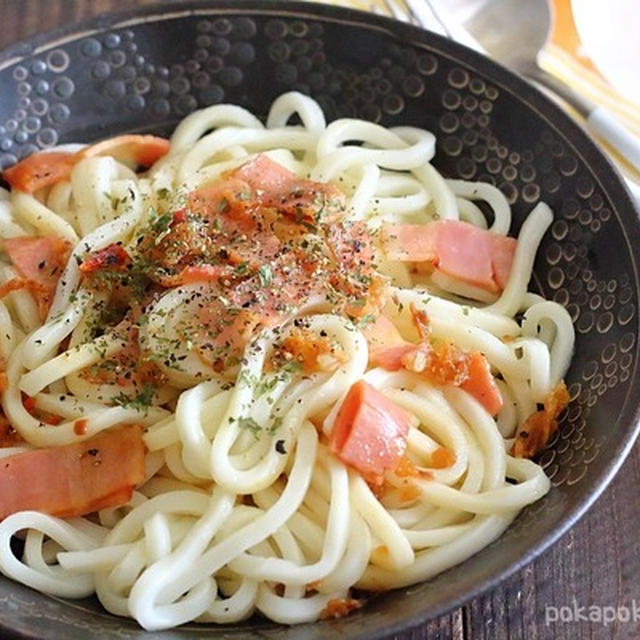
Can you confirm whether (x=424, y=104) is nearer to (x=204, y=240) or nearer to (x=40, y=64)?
(x=204, y=240)

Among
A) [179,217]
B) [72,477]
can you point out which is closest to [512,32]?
[179,217]

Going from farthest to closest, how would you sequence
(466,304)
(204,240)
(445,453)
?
1. (466,304)
2. (204,240)
3. (445,453)

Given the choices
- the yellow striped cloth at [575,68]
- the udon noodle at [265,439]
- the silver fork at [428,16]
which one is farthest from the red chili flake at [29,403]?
the silver fork at [428,16]

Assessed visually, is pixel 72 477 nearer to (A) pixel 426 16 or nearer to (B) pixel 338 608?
(B) pixel 338 608

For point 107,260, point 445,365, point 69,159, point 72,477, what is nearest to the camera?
point 72,477

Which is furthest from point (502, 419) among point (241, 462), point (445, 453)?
point (241, 462)
